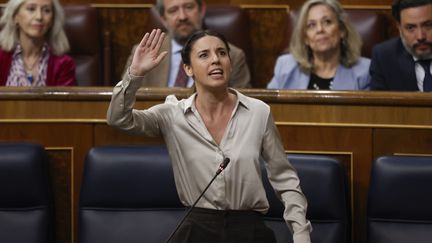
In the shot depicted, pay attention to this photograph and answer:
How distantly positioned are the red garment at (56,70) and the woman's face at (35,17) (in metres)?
0.05

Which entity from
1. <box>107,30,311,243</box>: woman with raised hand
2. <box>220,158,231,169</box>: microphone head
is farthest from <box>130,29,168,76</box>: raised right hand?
<box>220,158,231,169</box>: microphone head

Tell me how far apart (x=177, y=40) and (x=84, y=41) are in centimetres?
19

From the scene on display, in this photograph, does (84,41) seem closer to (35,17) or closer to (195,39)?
(35,17)

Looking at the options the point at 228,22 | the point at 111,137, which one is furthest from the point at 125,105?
the point at 228,22

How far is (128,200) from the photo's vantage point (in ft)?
4.32

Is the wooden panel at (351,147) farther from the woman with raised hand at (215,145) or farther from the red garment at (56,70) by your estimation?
the red garment at (56,70)

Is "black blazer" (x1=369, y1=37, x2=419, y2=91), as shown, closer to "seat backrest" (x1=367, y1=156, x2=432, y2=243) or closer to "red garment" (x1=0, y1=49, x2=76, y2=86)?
"seat backrest" (x1=367, y1=156, x2=432, y2=243)

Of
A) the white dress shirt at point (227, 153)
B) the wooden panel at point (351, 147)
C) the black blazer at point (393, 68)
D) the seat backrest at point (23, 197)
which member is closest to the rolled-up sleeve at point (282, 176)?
the white dress shirt at point (227, 153)

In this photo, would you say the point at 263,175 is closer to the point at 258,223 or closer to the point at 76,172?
the point at 258,223

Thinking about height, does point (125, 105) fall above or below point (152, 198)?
above

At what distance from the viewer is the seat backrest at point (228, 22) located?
1809mm

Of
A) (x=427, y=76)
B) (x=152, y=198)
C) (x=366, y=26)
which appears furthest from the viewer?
(x=366, y=26)

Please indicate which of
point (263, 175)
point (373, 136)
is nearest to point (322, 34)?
point (373, 136)

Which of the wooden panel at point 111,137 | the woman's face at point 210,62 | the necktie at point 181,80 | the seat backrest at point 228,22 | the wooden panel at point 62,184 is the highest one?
the woman's face at point 210,62
